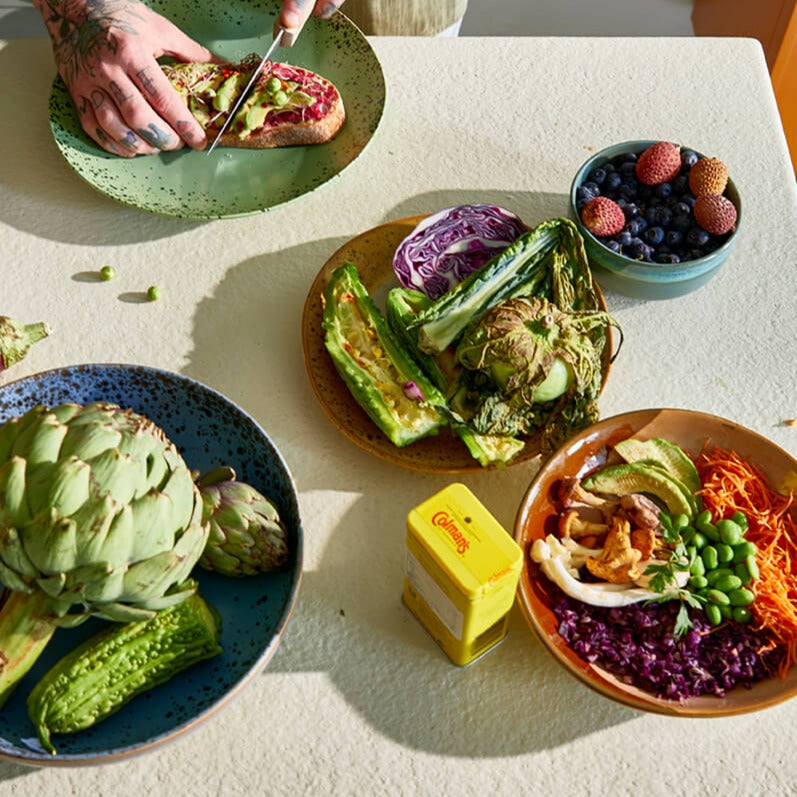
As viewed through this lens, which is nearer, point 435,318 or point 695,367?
point 435,318

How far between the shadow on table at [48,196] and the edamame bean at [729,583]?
991 mm

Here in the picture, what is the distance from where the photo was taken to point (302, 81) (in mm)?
1683

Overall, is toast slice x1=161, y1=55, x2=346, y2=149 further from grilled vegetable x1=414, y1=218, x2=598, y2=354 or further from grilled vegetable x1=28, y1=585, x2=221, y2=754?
grilled vegetable x1=28, y1=585, x2=221, y2=754

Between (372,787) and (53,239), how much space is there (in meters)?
1.00

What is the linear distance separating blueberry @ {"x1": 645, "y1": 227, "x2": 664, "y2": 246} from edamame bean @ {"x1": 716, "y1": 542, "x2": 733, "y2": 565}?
50 centimetres

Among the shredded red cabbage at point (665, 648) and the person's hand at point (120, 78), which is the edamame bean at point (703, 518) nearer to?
the shredded red cabbage at point (665, 648)

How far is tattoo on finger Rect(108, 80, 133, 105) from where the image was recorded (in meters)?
1.53

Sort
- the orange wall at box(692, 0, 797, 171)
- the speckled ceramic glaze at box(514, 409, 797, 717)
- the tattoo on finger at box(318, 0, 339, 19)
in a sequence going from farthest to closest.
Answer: the orange wall at box(692, 0, 797, 171)
the tattoo on finger at box(318, 0, 339, 19)
the speckled ceramic glaze at box(514, 409, 797, 717)

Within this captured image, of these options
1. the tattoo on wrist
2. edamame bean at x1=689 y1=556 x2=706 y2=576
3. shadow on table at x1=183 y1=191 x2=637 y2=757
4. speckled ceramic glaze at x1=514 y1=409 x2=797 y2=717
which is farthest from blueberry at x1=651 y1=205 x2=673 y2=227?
the tattoo on wrist

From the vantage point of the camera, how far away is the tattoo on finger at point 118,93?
153cm

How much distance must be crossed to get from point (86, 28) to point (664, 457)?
1.16 meters

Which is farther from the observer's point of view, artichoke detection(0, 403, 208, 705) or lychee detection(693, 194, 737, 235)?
lychee detection(693, 194, 737, 235)

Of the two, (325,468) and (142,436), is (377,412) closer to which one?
(325,468)

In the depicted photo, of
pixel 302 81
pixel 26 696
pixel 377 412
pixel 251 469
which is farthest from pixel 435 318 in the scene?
pixel 26 696
